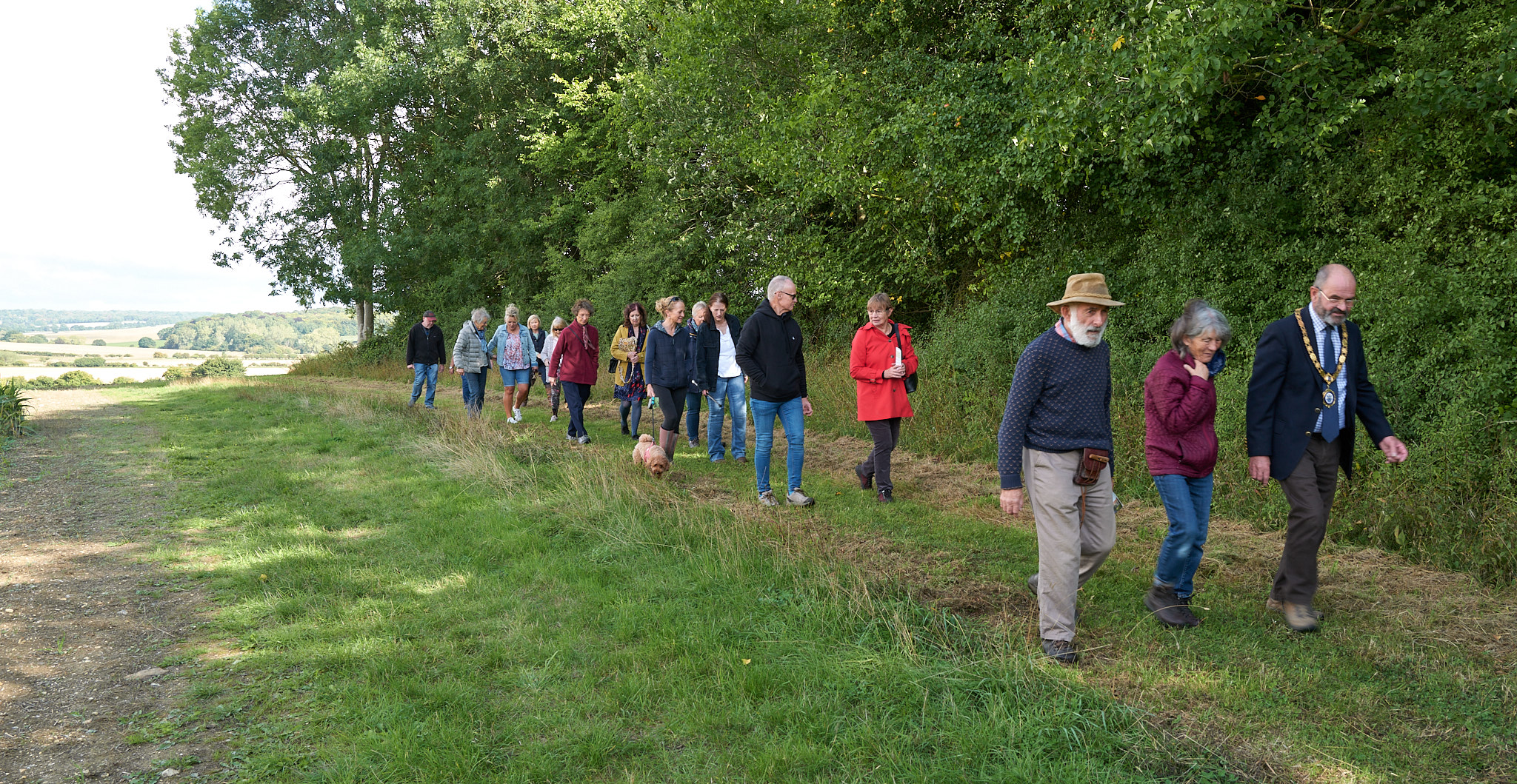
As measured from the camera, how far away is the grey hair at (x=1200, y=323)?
4.90m

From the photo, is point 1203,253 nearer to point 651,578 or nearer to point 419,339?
point 651,578

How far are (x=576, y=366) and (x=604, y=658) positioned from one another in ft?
25.8

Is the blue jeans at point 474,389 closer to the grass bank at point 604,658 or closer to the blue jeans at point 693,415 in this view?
the blue jeans at point 693,415

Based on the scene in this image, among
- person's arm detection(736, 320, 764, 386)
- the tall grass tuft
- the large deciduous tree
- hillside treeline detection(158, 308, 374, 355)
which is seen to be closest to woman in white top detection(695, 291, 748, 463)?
person's arm detection(736, 320, 764, 386)

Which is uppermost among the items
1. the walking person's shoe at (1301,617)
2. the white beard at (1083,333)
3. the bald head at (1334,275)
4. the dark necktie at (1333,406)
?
the bald head at (1334,275)

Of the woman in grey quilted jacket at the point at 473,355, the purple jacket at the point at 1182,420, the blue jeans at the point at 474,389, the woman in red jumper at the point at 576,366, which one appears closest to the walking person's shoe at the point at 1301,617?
the purple jacket at the point at 1182,420

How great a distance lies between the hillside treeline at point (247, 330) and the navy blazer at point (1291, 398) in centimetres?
8352

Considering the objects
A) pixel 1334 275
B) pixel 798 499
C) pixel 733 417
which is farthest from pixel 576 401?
pixel 1334 275

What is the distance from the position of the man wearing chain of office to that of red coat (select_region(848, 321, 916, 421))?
3467mm

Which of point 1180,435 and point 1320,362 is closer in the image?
point 1320,362

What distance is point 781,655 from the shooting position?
4.56 metres

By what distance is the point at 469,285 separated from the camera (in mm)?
29031

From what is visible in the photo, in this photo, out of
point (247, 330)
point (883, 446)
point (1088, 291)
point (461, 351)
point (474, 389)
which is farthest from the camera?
point (247, 330)

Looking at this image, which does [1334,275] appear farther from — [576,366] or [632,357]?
[576,366]
